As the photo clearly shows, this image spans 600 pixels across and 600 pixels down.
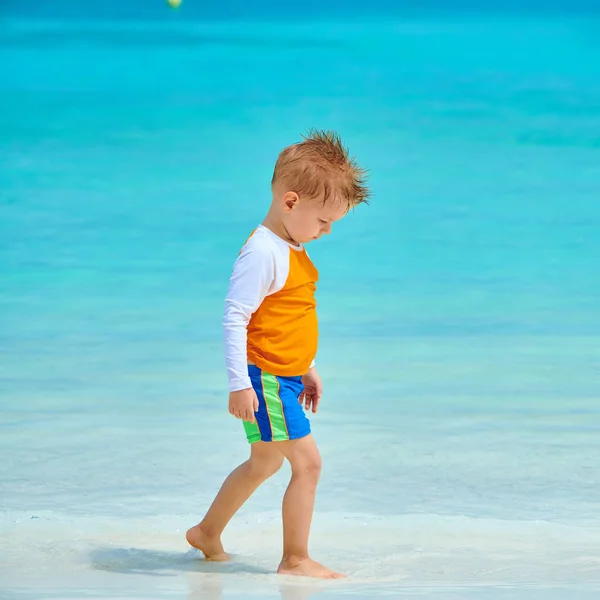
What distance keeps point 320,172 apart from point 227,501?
0.83 meters

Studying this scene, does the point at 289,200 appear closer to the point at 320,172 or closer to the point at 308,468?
the point at 320,172

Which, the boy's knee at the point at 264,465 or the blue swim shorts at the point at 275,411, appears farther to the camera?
the boy's knee at the point at 264,465

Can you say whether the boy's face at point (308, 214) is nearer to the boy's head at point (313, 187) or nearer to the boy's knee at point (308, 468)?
the boy's head at point (313, 187)

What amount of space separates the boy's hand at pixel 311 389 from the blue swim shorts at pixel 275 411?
0.75 feet

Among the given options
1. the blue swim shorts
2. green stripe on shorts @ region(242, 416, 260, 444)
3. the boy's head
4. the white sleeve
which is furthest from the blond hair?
green stripe on shorts @ region(242, 416, 260, 444)

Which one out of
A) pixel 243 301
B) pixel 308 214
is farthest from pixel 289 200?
pixel 243 301

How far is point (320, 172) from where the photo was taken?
2.55 metres

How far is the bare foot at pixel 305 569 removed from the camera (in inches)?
97.2

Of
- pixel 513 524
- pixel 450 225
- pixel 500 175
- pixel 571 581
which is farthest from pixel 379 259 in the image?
pixel 571 581

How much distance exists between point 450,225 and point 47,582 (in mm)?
8671

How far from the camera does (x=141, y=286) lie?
8.34 metres

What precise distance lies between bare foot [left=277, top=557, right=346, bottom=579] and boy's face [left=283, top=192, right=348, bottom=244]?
744 millimetres

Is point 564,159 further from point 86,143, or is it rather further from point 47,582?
point 47,582

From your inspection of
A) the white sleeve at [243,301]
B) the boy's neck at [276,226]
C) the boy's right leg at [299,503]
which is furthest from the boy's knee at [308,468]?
the boy's neck at [276,226]
